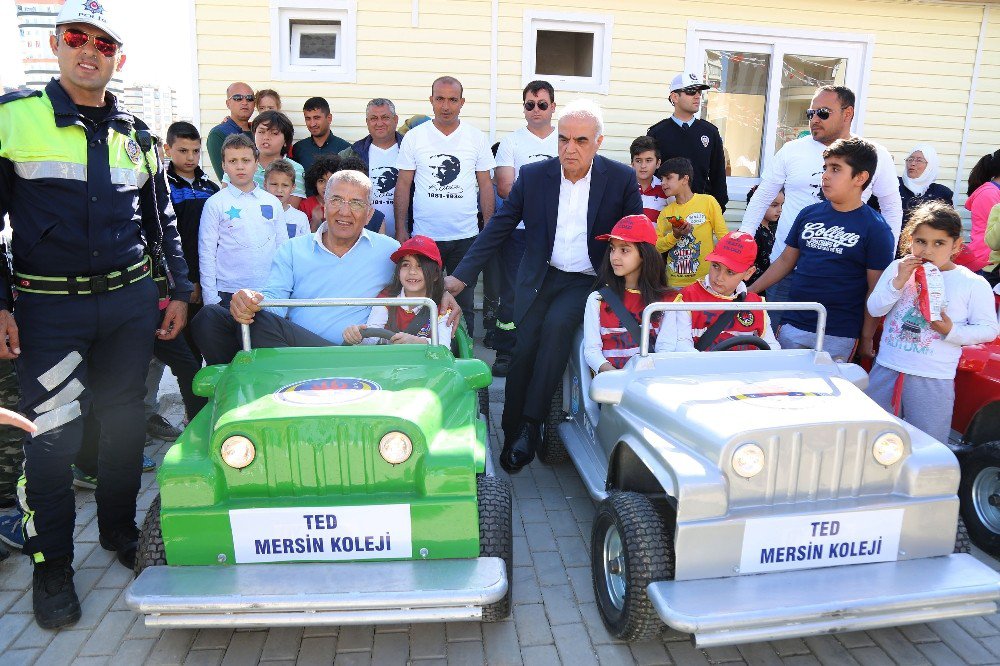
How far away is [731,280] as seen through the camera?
3.82 m

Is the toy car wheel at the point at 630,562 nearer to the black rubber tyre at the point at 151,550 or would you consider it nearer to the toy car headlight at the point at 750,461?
the toy car headlight at the point at 750,461

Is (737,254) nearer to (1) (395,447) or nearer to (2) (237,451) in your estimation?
(1) (395,447)

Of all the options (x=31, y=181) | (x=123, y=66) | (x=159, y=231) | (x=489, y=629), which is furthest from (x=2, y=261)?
(x=489, y=629)

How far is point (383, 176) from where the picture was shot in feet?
21.0

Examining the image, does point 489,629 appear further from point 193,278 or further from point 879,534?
point 193,278

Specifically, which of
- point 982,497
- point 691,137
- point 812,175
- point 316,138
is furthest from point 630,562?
point 316,138

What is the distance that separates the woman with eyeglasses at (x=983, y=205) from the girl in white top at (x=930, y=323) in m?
2.13

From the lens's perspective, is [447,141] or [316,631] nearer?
[316,631]

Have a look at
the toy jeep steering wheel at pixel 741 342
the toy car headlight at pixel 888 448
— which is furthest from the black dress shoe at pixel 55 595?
the toy car headlight at pixel 888 448

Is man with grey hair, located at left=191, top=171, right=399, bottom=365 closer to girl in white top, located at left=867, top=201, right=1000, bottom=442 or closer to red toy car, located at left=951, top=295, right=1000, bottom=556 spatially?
girl in white top, located at left=867, top=201, right=1000, bottom=442

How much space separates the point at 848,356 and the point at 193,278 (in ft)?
14.3

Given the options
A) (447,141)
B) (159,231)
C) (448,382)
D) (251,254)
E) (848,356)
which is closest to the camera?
(448,382)

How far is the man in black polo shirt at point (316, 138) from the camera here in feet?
22.1

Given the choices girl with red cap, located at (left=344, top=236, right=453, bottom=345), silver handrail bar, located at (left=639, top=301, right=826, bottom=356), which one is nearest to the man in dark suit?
girl with red cap, located at (left=344, top=236, right=453, bottom=345)
